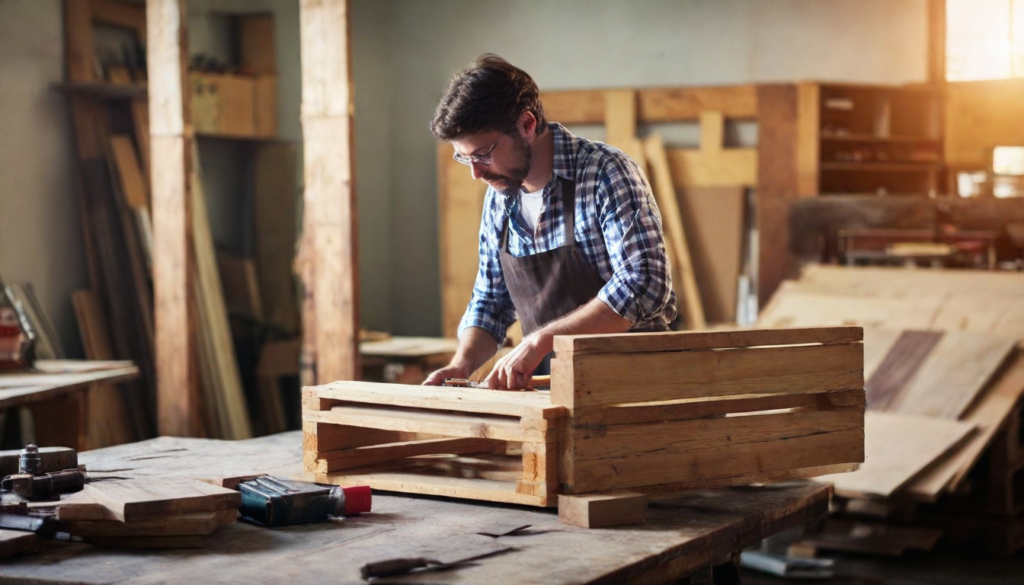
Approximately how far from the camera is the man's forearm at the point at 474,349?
313 cm

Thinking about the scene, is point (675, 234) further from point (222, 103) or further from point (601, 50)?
point (222, 103)

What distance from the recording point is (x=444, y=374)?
2.99 meters

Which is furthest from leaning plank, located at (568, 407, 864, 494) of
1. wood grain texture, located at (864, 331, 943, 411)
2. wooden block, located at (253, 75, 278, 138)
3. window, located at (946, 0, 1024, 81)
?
window, located at (946, 0, 1024, 81)

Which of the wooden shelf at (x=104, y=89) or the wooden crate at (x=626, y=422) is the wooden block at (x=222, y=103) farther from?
the wooden crate at (x=626, y=422)

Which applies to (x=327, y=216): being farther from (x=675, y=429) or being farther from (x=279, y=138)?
(x=279, y=138)

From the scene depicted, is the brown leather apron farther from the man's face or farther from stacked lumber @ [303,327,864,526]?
stacked lumber @ [303,327,864,526]

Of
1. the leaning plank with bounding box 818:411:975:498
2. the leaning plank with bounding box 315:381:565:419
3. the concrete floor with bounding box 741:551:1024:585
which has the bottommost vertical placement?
the concrete floor with bounding box 741:551:1024:585

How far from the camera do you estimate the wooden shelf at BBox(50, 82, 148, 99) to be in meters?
6.78

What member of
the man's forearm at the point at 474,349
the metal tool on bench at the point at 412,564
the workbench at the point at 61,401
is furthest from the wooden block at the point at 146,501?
the workbench at the point at 61,401

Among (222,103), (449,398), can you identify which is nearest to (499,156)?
(449,398)

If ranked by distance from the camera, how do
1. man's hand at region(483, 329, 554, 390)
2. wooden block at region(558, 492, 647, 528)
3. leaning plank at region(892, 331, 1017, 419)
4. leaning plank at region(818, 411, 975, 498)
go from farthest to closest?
leaning plank at region(892, 331, 1017, 419), leaning plank at region(818, 411, 975, 498), man's hand at region(483, 329, 554, 390), wooden block at region(558, 492, 647, 528)

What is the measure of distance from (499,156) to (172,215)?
2748mm

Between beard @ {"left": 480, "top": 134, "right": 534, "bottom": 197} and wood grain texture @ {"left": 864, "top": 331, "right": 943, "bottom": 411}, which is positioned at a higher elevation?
beard @ {"left": 480, "top": 134, "right": 534, "bottom": 197}

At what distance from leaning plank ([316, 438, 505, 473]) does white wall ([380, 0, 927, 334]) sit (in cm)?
765
